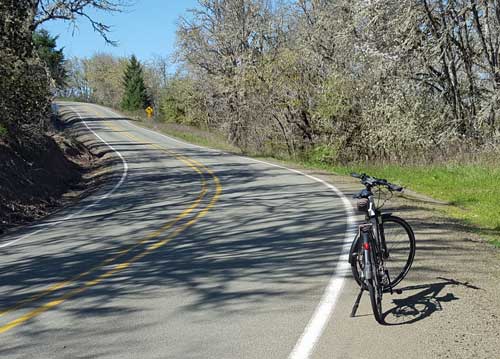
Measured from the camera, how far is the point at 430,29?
2122 centimetres

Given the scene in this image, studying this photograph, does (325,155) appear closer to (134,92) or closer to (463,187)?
(463,187)

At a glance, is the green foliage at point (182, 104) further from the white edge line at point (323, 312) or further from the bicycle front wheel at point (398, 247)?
the bicycle front wheel at point (398, 247)

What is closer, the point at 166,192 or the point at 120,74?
the point at 166,192

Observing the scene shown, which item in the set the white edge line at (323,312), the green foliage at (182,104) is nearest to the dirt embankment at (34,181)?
the white edge line at (323,312)

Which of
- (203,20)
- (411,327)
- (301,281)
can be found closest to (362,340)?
(411,327)

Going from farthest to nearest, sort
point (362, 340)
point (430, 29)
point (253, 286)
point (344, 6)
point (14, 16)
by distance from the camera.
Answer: point (344, 6)
point (430, 29)
point (14, 16)
point (253, 286)
point (362, 340)

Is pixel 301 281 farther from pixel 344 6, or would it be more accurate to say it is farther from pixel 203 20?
pixel 203 20

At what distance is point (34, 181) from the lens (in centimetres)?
1839

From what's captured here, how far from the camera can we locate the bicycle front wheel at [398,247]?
5.84 metres

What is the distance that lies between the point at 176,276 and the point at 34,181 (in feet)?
43.0

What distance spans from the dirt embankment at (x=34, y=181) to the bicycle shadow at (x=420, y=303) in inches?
410

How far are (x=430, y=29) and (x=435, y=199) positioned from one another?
1001 cm

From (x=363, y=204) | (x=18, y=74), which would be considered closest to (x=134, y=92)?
(x=18, y=74)

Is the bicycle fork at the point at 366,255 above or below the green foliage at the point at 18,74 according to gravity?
below
